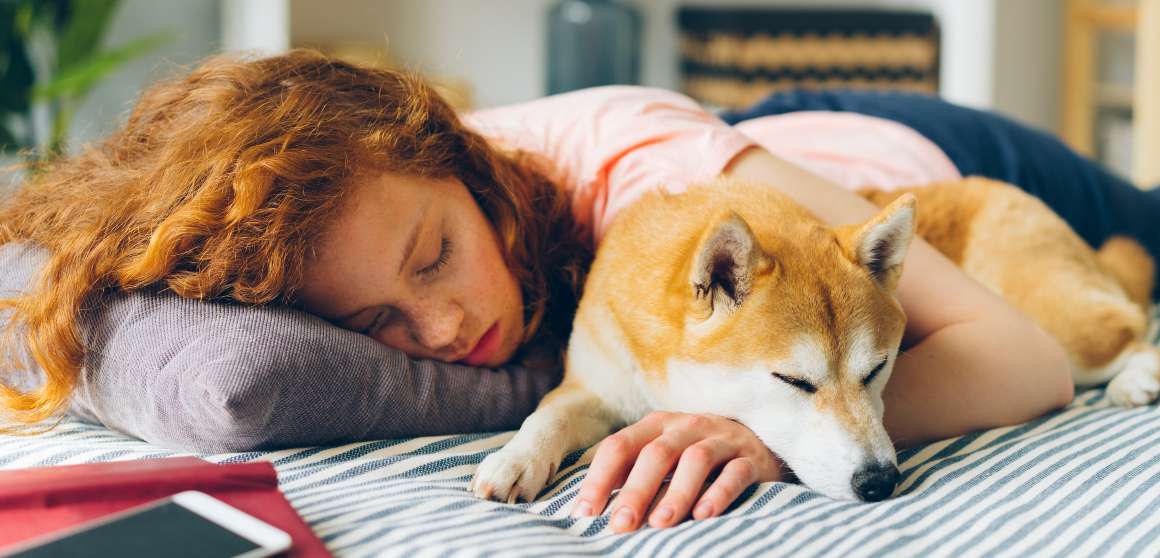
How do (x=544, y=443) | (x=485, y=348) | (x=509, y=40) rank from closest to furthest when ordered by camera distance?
(x=544, y=443) < (x=485, y=348) < (x=509, y=40)

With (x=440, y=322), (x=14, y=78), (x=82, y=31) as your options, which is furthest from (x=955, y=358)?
(x=14, y=78)

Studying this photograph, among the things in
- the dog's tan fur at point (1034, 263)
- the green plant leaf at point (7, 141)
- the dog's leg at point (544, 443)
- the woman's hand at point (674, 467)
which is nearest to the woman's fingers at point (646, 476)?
the woman's hand at point (674, 467)

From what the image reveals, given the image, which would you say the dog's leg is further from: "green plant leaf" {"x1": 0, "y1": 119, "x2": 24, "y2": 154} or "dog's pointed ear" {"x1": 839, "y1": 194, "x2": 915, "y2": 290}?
"green plant leaf" {"x1": 0, "y1": 119, "x2": 24, "y2": 154}

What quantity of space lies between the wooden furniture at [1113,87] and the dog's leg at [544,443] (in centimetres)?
300

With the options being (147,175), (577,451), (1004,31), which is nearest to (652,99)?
(577,451)

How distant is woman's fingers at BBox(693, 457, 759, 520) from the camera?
1009mm

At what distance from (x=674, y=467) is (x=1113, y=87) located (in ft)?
12.4

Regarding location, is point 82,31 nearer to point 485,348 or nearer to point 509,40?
point 509,40

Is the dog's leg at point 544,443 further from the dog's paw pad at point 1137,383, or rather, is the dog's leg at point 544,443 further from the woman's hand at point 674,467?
the dog's paw pad at point 1137,383

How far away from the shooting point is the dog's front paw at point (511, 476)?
3.48ft

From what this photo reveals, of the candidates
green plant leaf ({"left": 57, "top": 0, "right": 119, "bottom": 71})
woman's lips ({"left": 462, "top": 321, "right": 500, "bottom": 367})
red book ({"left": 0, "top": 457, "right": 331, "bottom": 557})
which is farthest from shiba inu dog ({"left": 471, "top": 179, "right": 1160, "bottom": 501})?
green plant leaf ({"left": 57, "top": 0, "right": 119, "bottom": 71})

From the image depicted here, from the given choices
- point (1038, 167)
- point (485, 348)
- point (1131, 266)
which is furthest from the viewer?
point (1038, 167)

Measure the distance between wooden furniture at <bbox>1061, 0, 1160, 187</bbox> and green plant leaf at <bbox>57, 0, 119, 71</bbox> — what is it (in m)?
3.37

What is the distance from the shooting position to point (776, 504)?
1042 millimetres
